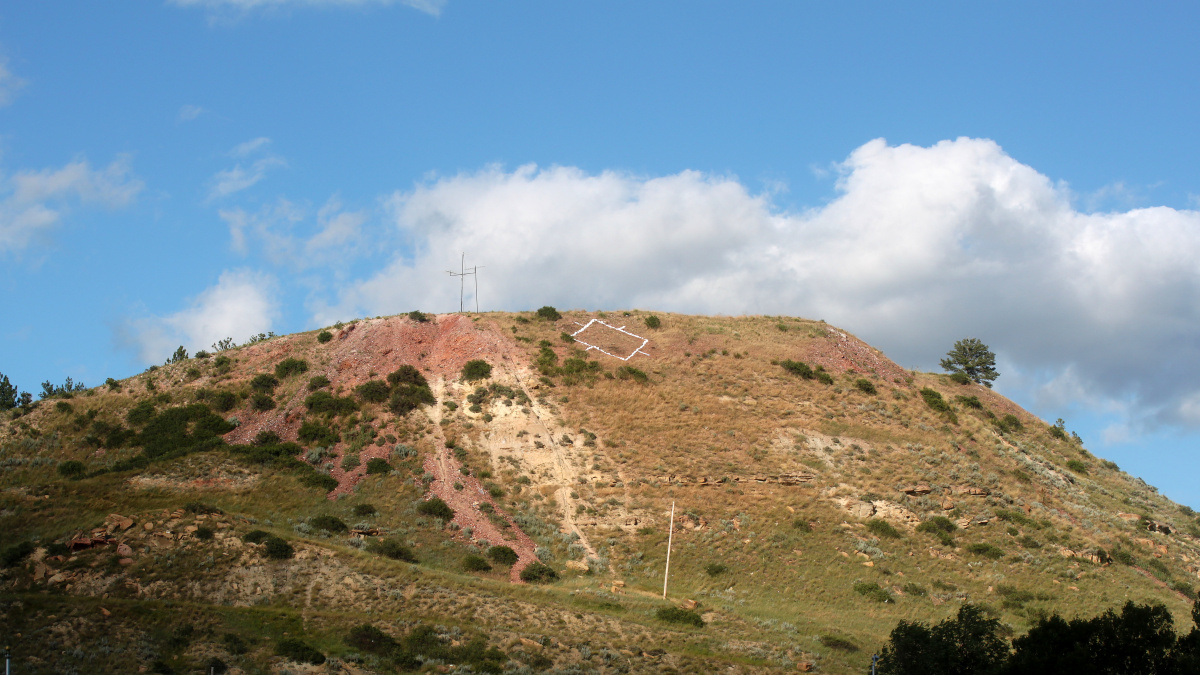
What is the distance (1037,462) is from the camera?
64250 mm

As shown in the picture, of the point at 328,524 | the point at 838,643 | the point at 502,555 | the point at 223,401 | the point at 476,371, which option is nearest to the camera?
the point at 838,643

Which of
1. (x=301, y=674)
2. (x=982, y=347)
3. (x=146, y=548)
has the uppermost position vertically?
(x=982, y=347)

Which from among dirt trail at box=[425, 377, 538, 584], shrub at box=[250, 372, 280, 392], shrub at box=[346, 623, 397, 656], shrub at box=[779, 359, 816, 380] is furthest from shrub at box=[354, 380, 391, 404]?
shrub at box=[779, 359, 816, 380]

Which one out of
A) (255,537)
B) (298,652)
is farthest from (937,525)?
(255,537)

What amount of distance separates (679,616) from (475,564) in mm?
12329

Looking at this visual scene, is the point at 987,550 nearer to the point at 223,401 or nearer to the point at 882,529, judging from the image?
the point at 882,529

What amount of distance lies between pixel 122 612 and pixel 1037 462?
203 feet

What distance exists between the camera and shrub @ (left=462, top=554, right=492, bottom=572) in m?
45.2

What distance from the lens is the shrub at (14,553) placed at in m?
36.0

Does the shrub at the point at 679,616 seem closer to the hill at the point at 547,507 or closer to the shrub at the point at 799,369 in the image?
the hill at the point at 547,507

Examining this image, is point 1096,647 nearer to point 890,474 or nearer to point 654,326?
point 890,474

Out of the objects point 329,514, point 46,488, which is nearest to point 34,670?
point 46,488

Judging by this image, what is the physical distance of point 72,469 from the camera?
5309cm

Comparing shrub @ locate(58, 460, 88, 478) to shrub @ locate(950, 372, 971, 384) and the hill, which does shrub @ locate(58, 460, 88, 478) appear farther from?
shrub @ locate(950, 372, 971, 384)
